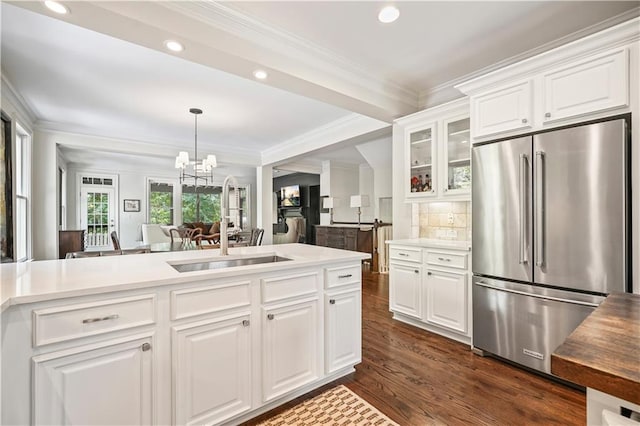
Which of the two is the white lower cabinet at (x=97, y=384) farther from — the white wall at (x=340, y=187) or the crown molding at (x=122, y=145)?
the white wall at (x=340, y=187)

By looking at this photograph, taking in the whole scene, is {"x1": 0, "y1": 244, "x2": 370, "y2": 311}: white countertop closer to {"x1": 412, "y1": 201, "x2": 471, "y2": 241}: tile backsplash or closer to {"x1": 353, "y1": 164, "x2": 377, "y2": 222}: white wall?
{"x1": 412, "y1": 201, "x2": 471, "y2": 241}: tile backsplash

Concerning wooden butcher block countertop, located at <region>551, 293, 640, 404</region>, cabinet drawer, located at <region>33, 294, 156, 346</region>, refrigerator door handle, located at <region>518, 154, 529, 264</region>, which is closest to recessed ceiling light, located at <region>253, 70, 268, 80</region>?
cabinet drawer, located at <region>33, 294, 156, 346</region>

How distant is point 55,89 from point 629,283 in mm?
5743

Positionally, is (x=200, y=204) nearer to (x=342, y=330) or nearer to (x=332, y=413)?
(x=342, y=330)

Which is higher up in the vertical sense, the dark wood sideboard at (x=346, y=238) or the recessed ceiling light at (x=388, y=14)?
the recessed ceiling light at (x=388, y=14)

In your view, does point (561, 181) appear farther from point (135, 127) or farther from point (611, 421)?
point (135, 127)

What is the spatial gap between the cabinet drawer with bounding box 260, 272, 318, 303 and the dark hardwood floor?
2.33ft

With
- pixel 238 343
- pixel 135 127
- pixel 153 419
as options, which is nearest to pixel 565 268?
pixel 238 343

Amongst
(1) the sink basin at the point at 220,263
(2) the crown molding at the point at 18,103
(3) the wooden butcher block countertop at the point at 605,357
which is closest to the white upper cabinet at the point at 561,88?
(3) the wooden butcher block countertop at the point at 605,357

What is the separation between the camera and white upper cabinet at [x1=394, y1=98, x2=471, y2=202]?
3094mm

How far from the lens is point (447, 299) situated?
2.90 meters

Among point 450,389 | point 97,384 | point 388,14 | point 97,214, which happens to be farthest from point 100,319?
point 97,214

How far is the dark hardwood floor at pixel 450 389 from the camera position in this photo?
1.80 m

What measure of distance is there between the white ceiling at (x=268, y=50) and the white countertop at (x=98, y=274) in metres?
1.52
